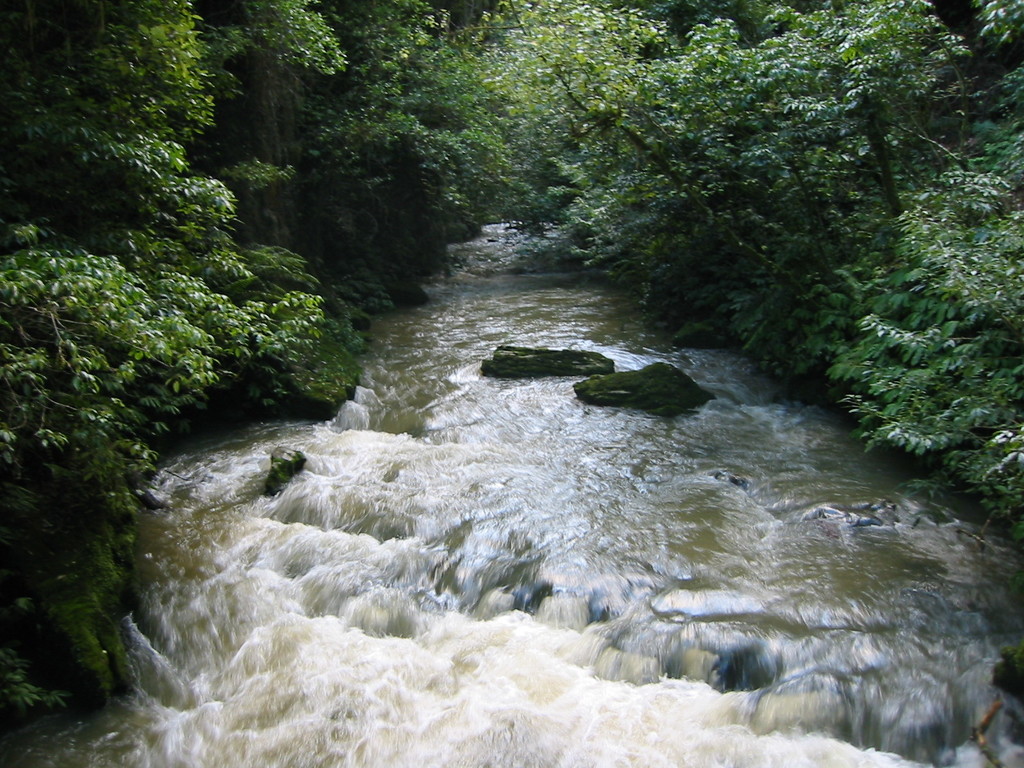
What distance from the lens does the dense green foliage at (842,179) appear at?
6242 millimetres

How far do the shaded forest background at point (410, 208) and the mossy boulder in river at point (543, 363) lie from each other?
2.05m

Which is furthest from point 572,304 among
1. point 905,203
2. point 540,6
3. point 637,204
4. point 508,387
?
point 905,203

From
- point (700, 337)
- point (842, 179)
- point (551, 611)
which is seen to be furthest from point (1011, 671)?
point (700, 337)

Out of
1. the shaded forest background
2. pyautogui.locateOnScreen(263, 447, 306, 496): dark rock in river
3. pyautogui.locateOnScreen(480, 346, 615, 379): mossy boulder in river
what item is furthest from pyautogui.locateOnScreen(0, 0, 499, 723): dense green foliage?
pyautogui.locateOnScreen(480, 346, 615, 379): mossy boulder in river

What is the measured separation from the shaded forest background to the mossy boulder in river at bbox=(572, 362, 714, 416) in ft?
4.40

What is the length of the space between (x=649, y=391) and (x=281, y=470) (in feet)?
15.8

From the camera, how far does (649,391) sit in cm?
999

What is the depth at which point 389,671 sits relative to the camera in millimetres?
5090

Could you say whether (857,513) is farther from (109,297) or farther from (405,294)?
(405,294)

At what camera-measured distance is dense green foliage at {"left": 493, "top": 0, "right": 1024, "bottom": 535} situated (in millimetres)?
6242

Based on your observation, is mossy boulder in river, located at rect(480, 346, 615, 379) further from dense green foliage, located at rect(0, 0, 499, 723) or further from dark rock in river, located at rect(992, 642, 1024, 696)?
dark rock in river, located at rect(992, 642, 1024, 696)

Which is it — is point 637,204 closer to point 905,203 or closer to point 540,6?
point 540,6

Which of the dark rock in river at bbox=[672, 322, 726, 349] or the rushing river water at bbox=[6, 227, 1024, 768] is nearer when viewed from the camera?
the rushing river water at bbox=[6, 227, 1024, 768]

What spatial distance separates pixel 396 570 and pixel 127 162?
12.3 feet
